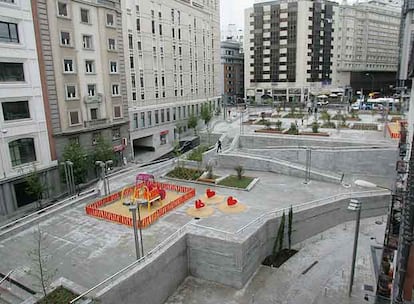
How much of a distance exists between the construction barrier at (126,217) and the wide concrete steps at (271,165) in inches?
299

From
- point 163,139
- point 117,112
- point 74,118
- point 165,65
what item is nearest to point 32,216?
point 74,118

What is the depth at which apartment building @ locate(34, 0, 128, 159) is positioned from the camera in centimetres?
2883

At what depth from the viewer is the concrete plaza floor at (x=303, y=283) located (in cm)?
1592

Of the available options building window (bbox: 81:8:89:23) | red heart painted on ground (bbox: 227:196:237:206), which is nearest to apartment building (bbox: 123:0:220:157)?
building window (bbox: 81:8:89:23)

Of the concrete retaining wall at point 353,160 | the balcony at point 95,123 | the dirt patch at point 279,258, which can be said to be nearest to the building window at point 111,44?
the balcony at point 95,123

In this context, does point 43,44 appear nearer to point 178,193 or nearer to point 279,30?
point 178,193

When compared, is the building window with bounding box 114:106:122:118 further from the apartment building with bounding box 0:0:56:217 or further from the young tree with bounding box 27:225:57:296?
the young tree with bounding box 27:225:57:296

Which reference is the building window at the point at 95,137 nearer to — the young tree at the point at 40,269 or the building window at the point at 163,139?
the building window at the point at 163,139

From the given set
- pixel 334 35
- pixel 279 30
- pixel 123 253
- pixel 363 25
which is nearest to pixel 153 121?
pixel 123 253

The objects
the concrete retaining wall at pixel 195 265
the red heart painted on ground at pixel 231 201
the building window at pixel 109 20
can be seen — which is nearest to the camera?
the concrete retaining wall at pixel 195 265

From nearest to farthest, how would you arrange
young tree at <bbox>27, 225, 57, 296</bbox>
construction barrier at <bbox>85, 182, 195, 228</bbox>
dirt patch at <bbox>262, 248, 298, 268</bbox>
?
1. young tree at <bbox>27, 225, 57, 296</bbox>
2. dirt patch at <bbox>262, 248, 298, 268</bbox>
3. construction barrier at <bbox>85, 182, 195, 228</bbox>

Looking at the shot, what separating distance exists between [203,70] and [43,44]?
33864mm

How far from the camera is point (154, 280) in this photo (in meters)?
15.2

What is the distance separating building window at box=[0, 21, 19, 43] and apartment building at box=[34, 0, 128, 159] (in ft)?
6.21
